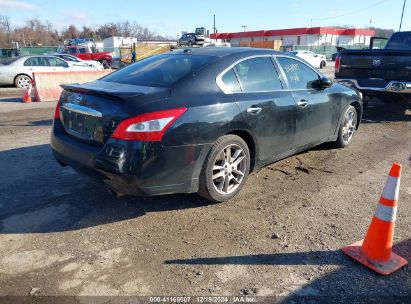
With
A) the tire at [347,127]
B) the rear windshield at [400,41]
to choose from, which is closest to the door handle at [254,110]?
the tire at [347,127]

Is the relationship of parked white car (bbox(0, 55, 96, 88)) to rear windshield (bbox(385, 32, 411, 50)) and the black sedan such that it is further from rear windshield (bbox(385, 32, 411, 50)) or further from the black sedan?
rear windshield (bbox(385, 32, 411, 50))

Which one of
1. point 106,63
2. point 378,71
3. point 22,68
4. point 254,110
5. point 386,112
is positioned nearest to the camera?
point 254,110

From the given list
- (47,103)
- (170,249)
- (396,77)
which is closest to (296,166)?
(170,249)

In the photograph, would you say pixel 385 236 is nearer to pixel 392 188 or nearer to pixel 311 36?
pixel 392 188

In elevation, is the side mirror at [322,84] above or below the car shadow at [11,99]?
above

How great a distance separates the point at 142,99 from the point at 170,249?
1362 mm

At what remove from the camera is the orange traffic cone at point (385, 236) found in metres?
2.79

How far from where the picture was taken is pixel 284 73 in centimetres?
454

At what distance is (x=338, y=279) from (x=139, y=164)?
6.13ft

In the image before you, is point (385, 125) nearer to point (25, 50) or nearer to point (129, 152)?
point (129, 152)

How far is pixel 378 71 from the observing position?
8.16 meters

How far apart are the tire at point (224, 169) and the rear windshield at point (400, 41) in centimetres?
843

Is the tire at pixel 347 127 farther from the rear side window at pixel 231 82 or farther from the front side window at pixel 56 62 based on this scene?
the front side window at pixel 56 62

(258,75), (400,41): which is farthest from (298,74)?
(400,41)
